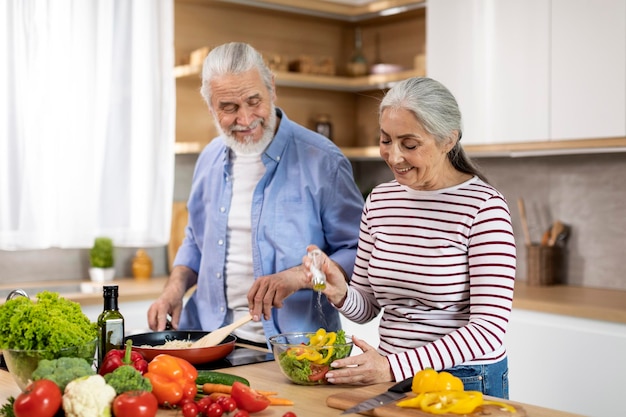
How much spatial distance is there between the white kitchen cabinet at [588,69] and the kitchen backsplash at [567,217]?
375 mm

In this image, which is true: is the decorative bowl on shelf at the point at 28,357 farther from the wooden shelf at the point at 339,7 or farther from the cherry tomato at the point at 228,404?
the wooden shelf at the point at 339,7

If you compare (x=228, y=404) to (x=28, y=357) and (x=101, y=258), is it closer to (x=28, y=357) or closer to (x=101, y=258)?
(x=28, y=357)

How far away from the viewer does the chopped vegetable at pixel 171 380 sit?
5.37ft

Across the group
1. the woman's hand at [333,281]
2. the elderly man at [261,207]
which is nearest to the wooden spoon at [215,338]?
the woman's hand at [333,281]

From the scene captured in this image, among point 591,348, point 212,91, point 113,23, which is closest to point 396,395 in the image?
point 212,91

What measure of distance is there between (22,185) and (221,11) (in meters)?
1.36

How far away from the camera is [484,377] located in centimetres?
198

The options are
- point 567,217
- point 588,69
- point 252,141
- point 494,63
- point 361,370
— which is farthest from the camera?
point 567,217

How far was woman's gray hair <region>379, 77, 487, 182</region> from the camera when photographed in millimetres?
1975

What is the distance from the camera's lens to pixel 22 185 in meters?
3.72

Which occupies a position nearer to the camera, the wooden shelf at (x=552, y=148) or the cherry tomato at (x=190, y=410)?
the cherry tomato at (x=190, y=410)

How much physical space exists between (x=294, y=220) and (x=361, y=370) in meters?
0.79

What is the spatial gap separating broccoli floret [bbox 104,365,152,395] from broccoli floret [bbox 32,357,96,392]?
1.9 inches

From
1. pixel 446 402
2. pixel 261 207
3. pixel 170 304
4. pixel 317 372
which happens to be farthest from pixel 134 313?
pixel 446 402
